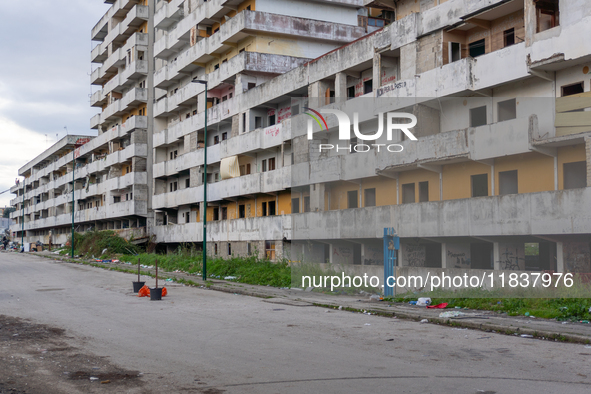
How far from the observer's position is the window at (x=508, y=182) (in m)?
21.8

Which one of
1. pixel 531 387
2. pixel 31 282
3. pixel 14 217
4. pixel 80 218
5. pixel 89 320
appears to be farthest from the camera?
pixel 14 217

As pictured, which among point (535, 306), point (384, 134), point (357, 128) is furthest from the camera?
point (357, 128)

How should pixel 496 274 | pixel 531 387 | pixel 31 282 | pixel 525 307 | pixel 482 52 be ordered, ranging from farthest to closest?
pixel 31 282
pixel 482 52
pixel 496 274
pixel 525 307
pixel 531 387

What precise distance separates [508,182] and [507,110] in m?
2.76

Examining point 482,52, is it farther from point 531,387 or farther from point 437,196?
point 531,387

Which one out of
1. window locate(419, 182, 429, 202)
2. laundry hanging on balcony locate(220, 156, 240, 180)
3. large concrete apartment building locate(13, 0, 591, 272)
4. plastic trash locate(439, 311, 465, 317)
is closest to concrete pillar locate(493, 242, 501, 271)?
large concrete apartment building locate(13, 0, 591, 272)

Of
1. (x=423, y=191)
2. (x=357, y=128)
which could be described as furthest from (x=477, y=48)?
(x=357, y=128)

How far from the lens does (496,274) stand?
19031mm

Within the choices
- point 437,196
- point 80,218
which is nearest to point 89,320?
point 437,196

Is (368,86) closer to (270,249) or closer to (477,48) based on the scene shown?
(477,48)

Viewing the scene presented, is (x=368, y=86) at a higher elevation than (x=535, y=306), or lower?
higher

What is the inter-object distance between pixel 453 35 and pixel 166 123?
113 feet

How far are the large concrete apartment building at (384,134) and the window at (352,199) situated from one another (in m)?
0.08

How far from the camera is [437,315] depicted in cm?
1545
